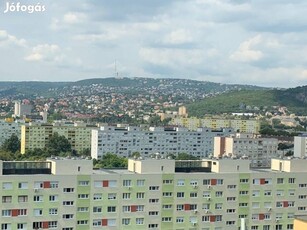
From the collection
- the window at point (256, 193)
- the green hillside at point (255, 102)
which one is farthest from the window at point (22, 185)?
the green hillside at point (255, 102)

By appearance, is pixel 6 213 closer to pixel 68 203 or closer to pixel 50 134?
pixel 68 203

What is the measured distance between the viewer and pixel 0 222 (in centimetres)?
1950

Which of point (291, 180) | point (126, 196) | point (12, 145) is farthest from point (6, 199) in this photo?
point (12, 145)

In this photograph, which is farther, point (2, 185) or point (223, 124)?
point (223, 124)

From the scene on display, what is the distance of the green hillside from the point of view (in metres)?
130

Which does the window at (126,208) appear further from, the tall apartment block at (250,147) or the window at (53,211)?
the tall apartment block at (250,147)

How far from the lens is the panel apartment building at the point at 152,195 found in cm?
2016

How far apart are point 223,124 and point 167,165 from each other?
74011 mm

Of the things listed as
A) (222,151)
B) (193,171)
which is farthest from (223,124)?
→ (193,171)

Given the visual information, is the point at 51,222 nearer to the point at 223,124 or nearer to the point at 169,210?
the point at 169,210

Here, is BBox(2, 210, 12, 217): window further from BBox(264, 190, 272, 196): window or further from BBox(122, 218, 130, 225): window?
BBox(264, 190, 272, 196): window

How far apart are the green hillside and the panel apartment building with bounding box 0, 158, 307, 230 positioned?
10316 centimetres

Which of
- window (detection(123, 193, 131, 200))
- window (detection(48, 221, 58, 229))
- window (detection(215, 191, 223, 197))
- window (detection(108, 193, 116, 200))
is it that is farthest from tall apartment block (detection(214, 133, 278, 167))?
window (detection(48, 221, 58, 229))

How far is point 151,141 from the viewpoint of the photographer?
2564 inches
